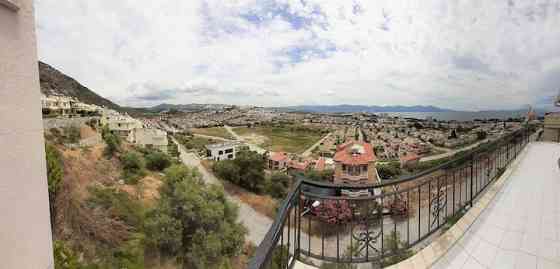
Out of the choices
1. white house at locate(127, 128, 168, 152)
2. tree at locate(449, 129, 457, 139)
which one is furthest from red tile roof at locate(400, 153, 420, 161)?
white house at locate(127, 128, 168, 152)

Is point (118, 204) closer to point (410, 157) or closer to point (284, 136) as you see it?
point (410, 157)

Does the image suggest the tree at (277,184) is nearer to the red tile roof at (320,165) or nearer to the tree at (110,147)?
the red tile roof at (320,165)

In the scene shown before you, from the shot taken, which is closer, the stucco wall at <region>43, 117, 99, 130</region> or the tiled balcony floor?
the tiled balcony floor

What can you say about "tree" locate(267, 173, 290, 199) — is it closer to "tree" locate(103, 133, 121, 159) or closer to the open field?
"tree" locate(103, 133, 121, 159)

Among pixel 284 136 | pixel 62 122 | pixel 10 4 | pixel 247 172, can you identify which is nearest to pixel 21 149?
pixel 10 4

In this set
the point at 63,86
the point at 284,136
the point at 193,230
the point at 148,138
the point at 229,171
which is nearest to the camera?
the point at 193,230

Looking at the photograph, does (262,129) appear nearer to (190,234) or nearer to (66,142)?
(66,142)

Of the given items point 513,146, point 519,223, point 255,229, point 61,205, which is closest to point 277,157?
point 255,229

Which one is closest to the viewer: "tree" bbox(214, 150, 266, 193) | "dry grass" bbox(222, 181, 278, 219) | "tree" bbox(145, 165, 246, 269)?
"tree" bbox(145, 165, 246, 269)
